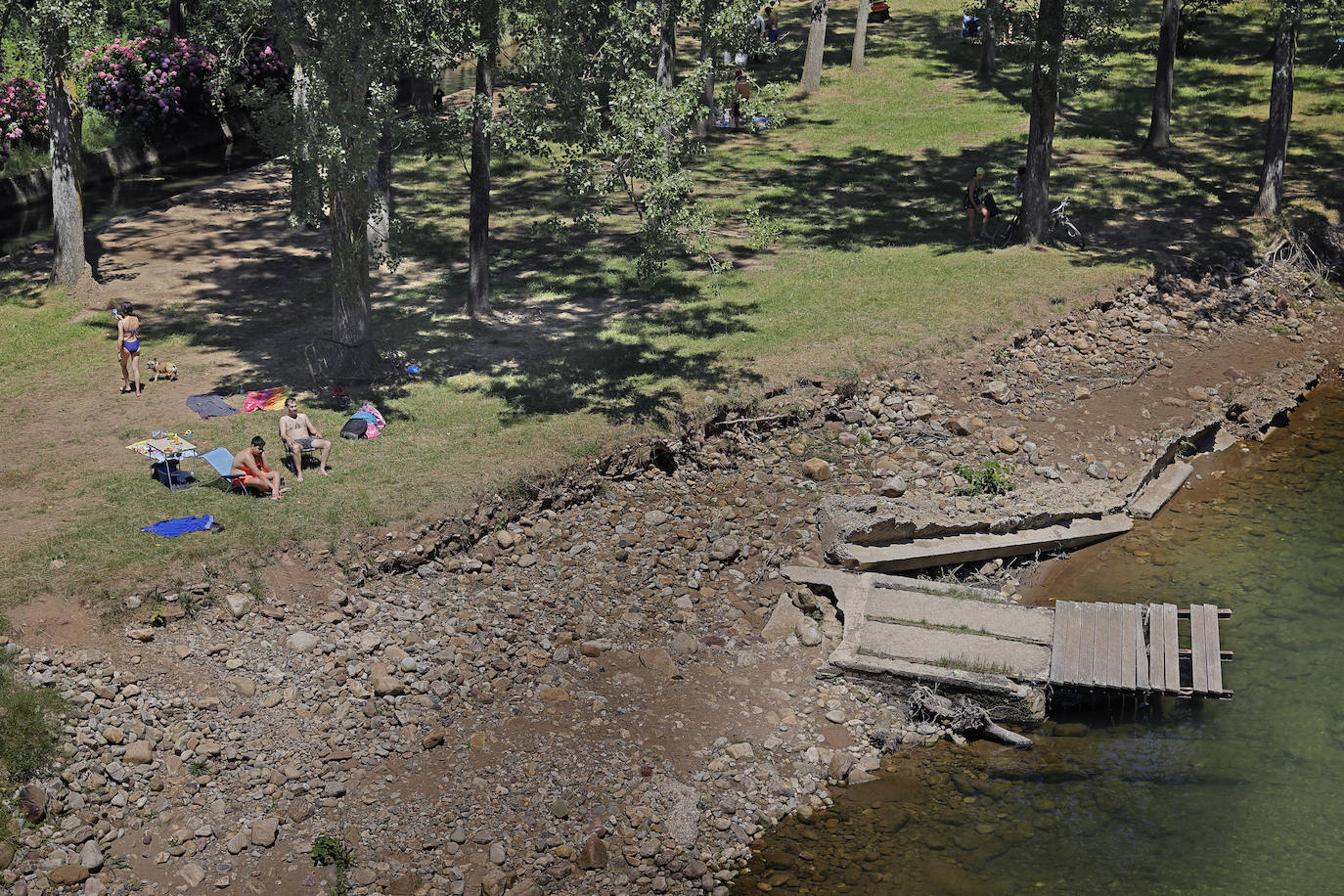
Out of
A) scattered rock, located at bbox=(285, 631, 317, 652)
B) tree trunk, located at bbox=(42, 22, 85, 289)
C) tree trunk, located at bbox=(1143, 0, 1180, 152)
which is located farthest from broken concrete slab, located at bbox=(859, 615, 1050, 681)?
tree trunk, located at bbox=(1143, 0, 1180, 152)

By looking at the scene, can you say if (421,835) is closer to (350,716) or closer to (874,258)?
(350,716)

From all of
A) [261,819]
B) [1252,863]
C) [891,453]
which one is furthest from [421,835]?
[891,453]

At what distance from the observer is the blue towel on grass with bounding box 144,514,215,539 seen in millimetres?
14438

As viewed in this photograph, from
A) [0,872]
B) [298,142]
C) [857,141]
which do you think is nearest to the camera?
[0,872]

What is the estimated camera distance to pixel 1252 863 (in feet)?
38.3

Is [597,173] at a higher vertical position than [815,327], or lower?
higher

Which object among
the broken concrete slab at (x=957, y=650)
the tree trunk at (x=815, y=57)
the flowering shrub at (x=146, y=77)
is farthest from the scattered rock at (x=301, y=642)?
the tree trunk at (x=815, y=57)

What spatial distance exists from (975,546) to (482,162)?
34.7 feet

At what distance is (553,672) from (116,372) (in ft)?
33.6

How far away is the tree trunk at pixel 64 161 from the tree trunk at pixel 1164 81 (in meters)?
24.7

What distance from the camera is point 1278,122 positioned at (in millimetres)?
26250

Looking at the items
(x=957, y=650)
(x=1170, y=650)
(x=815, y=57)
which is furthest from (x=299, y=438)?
(x=815, y=57)

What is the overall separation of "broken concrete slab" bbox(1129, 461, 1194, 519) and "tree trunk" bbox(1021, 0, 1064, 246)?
321 inches

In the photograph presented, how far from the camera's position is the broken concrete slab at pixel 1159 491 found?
1783 centimetres
